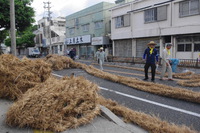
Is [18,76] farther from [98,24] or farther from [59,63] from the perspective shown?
[98,24]

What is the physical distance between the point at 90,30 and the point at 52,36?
20736 millimetres

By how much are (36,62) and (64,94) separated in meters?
2.81

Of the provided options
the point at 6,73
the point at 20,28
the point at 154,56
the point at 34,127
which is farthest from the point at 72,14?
the point at 34,127

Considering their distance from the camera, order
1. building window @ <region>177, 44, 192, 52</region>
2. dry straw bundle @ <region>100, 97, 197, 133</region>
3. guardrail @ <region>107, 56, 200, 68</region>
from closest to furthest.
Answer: dry straw bundle @ <region>100, 97, 197, 133</region>
guardrail @ <region>107, 56, 200, 68</region>
building window @ <region>177, 44, 192, 52</region>

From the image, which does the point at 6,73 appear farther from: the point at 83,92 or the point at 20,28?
the point at 20,28

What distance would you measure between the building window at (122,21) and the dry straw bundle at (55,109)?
73.1 ft

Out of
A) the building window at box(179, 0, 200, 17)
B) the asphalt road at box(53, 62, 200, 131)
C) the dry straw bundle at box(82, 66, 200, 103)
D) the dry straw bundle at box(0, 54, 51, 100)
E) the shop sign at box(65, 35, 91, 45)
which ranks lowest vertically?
the asphalt road at box(53, 62, 200, 131)

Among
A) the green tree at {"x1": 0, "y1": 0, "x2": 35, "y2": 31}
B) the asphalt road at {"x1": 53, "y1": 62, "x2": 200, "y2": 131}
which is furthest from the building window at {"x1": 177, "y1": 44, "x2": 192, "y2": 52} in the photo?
the green tree at {"x1": 0, "y1": 0, "x2": 35, "y2": 31}

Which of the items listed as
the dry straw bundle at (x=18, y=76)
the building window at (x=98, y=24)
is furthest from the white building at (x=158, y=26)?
the dry straw bundle at (x=18, y=76)

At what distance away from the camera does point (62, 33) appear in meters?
50.3

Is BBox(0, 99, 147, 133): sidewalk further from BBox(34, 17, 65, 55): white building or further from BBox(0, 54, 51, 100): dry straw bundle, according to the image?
BBox(34, 17, 65, 55): white building

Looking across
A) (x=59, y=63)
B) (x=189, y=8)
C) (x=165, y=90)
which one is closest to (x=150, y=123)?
(x=165, y=90)

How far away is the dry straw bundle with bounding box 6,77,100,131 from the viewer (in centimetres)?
335

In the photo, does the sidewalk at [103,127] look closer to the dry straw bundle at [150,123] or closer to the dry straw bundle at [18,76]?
the dry straw bundle at [150,123]
